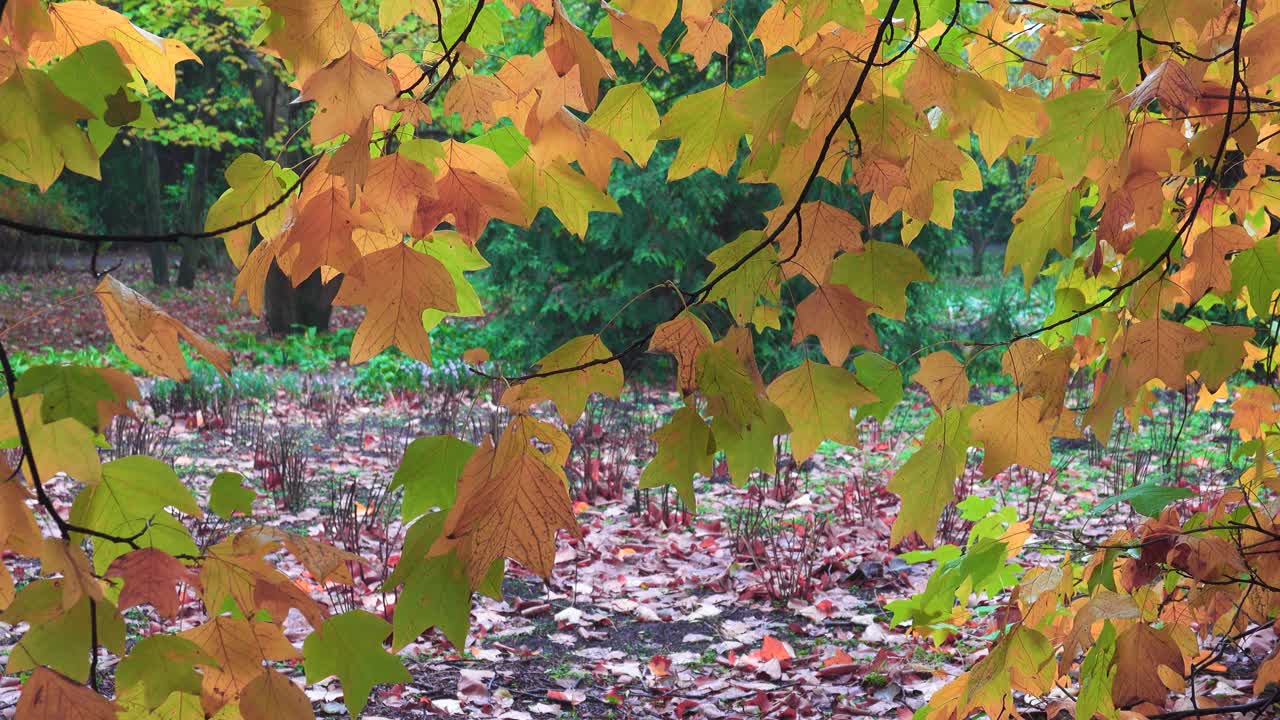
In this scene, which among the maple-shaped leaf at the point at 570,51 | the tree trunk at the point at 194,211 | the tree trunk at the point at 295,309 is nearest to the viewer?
the maple-shaped leaf at the point at 570,51

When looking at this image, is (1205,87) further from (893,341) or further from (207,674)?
(893,341)

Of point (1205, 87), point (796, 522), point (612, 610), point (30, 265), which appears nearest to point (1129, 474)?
point (796, 522)

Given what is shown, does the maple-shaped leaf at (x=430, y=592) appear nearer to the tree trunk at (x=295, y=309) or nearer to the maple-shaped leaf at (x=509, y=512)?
the maple-shaped leaf at (x=509, y=512)

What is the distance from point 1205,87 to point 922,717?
113 cm

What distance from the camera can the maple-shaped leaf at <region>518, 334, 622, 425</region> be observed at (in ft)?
3.33

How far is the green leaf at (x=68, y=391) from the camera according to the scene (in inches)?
30.8

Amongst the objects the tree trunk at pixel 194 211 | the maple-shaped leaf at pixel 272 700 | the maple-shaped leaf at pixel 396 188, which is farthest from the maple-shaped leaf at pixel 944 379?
the tree trunk at pixel 194 211

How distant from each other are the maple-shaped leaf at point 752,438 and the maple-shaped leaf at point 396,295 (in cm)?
33

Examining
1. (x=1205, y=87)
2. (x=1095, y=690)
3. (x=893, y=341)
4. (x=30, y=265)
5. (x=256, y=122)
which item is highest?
(x=256, y=122)

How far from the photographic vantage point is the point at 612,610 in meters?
3.55

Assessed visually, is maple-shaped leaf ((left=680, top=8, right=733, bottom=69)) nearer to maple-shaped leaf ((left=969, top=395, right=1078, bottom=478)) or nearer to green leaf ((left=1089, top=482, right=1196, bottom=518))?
maple-shaped leaf ((left=969, top=395, right=1078, bottom=478))

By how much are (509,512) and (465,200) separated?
1.31 feet

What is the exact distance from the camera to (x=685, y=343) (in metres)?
0.98

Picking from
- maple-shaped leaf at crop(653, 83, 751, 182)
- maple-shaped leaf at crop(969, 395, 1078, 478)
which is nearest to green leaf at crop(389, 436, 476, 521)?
maple-shaped leaf at crop(653, 83, 751, 182)
